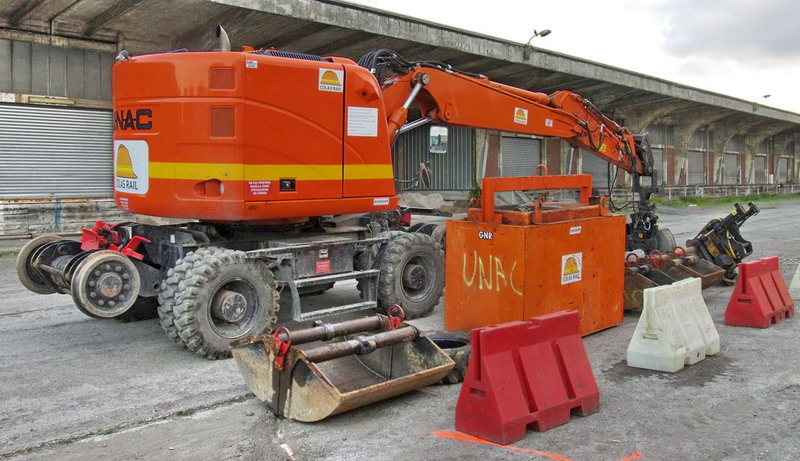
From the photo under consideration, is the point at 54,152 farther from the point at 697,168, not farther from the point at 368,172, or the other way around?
the point at 697,168

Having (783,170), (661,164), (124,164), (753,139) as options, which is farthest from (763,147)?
(124,164)

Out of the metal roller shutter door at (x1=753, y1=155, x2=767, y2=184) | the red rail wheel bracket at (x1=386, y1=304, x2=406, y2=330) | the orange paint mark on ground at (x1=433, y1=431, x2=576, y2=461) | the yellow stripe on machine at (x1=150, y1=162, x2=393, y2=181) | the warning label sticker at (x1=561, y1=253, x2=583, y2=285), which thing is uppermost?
the metal roller shutter door at (x1=753, y1=155, x2=767, y2=184)

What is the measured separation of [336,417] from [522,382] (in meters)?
1.38

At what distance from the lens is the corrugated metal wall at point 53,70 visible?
1605cm

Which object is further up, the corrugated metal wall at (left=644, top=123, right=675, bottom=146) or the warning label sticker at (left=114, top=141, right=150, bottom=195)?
the corrugated metal wall at (left=644, top=123, right=675, bottom=146)

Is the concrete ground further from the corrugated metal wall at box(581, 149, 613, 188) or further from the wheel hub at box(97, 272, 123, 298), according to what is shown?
the corrugated metal wall at box(581, 149, 613, 188)

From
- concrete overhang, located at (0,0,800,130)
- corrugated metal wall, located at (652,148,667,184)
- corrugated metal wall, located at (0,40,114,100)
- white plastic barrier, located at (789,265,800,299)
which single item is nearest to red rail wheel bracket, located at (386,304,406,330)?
white plastic barrier, located at (789,265,800,299)

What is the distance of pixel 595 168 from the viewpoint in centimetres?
3503

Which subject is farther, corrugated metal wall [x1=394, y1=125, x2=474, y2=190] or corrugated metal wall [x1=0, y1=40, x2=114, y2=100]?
corrugated metal wall [x1=394, y1=125, x2=474, y2=190]

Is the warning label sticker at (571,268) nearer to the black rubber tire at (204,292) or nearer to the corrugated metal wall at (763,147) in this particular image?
the black rubber tire at (204,292)

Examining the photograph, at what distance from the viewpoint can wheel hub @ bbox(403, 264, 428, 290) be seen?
844cm

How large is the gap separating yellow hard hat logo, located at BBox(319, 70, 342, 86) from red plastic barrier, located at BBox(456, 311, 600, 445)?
335 cm

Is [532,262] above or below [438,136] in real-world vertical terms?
below

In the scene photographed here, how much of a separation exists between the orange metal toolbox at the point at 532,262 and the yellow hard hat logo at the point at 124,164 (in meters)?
3.29
